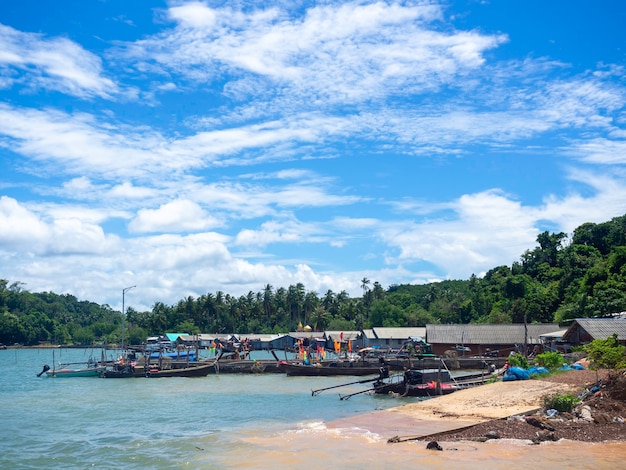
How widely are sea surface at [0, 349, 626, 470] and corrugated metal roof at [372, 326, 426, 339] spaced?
37824mm

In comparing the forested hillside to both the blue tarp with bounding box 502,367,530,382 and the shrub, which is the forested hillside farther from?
the shrub

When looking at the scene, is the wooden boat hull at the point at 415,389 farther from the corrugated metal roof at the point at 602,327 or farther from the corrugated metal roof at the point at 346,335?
the corrugated metal roof at the point at 346,335

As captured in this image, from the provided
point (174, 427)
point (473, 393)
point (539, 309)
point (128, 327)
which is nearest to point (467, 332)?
point (539, 309)

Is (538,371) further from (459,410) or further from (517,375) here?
(459,410)

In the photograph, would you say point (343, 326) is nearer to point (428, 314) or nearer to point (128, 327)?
point (428, 314)

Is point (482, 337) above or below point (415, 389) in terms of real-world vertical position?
above

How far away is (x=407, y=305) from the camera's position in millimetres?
122562

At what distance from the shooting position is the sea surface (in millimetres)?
18922

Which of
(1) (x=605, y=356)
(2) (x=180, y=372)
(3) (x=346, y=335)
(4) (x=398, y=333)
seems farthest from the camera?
(3) (x=346, y=335)

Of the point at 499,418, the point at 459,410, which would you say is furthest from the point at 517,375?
the point at 499,418

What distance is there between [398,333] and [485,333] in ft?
71.3

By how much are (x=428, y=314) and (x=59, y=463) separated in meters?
85.8

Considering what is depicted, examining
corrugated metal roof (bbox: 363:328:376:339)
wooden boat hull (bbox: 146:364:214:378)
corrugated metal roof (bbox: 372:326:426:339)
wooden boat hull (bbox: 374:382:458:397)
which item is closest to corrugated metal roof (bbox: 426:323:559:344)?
corrugated metal roof (bbox: 372:326:426:339)

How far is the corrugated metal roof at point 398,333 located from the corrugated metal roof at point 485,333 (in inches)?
695
